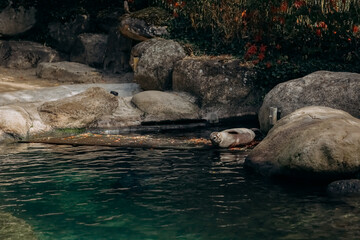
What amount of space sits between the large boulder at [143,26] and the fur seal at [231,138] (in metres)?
7.69

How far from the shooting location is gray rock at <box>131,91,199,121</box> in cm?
1410

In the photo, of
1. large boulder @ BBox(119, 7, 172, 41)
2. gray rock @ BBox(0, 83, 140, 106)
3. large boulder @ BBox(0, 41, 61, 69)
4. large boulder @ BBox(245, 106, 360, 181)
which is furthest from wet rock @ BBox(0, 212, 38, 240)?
large boulder @ BBox(0, 41, 61, 69)

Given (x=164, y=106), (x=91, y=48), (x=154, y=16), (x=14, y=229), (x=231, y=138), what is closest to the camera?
(x=14, y=229)

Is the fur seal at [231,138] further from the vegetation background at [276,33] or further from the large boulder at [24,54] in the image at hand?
the large boulder at [24,54]

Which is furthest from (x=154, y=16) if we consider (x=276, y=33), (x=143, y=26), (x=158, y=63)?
(x=276, y=33)

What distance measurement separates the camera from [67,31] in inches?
872

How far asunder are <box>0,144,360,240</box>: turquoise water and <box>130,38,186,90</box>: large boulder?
6987mm

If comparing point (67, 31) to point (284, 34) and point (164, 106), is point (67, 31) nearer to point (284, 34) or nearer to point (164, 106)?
point (164, 106)

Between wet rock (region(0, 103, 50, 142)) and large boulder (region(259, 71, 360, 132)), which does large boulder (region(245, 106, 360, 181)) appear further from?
wet rock (region(0, 103, 50, 142))

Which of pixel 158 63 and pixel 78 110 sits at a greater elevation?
pixel 158 63

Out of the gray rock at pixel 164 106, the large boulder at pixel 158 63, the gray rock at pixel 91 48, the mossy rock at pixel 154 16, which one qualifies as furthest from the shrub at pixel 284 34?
the gray rock at pixel 91 48

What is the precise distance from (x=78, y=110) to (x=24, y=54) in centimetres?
871

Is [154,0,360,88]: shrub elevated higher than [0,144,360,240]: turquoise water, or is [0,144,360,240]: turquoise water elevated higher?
[154,0,360,88]: shrub

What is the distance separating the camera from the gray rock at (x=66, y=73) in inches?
760
